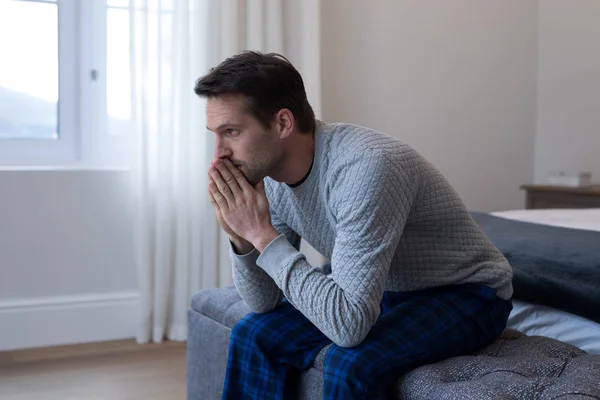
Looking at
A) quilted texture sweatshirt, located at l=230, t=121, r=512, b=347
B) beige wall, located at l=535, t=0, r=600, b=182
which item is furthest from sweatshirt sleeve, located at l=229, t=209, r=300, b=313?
beige wall, located at l=535, t=0, r=600, b=182

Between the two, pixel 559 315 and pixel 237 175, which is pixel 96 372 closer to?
pixel 237 175

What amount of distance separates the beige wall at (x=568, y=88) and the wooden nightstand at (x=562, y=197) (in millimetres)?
411

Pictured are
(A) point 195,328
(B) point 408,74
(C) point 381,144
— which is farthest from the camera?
(B) point 408,74

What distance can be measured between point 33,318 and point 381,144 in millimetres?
2248

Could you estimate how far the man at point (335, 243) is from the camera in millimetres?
1363

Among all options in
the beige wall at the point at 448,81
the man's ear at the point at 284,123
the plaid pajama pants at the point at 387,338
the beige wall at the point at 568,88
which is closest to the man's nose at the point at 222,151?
the man's ear at the point at 284,123

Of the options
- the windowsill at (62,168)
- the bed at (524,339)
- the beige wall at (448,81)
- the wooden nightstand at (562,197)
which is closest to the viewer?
the bed at (524,339)

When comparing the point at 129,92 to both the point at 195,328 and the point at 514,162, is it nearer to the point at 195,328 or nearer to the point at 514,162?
the point at 195,328

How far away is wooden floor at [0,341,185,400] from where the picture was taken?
2555 mm

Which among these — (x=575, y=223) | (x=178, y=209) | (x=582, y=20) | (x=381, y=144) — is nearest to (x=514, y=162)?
(x=582, y=20)

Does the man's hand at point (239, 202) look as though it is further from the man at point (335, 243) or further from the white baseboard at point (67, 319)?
the white baseboard at point (67, 319)

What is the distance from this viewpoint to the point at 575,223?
8.57ft

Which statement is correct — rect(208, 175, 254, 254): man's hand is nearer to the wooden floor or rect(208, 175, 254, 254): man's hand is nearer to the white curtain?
the wooden floor

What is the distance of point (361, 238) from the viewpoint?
135cm
